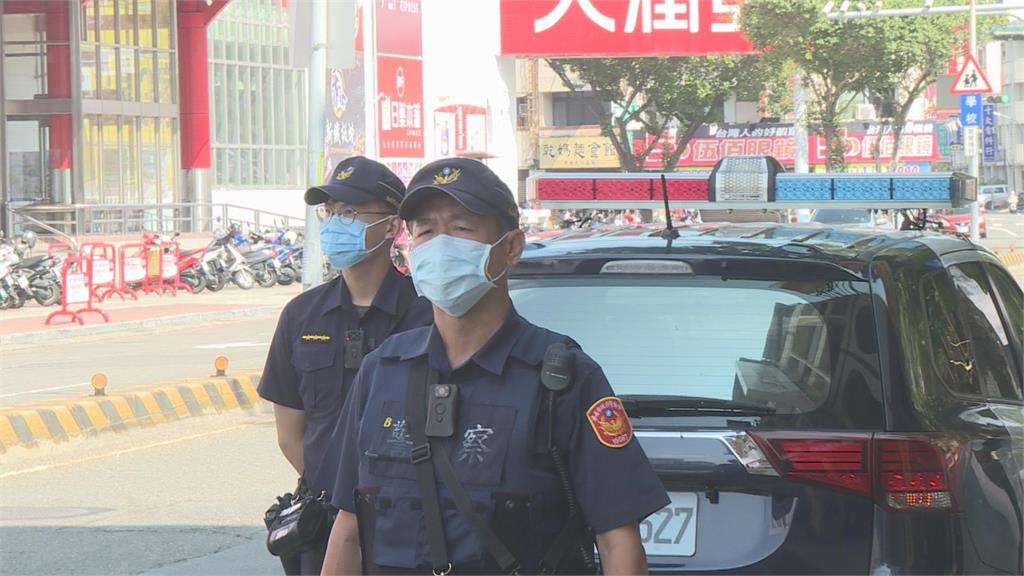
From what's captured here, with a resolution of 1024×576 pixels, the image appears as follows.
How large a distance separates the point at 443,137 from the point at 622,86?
1386cm

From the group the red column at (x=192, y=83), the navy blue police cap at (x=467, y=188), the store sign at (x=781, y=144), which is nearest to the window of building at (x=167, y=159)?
the red column at (x=192, y=83)

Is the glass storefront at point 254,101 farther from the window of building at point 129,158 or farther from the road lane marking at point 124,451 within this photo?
the road lane marking at point 124,451

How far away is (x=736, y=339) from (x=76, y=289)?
1872 centimetres

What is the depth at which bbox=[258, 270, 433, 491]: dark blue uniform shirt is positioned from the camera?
4277 mm

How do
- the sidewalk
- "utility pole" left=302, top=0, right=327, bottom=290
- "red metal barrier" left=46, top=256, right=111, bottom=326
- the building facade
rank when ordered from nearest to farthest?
"utility pole" left=302, top=0, right=327, bottom=290
the sidewalk
"red metal barrier" left=46, top=256, right=111, bottom=326
the building facade

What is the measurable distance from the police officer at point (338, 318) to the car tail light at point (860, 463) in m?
1.17

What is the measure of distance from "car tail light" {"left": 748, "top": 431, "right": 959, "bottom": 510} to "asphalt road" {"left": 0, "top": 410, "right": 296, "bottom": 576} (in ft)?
12.7

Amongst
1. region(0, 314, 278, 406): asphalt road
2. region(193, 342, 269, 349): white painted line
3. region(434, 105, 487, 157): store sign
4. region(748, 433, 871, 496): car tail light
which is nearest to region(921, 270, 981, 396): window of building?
region(748, 433, 871, 496): car tail light

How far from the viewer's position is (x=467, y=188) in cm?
287

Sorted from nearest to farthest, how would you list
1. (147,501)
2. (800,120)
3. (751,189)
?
(751,189), (147,501), (800,120)

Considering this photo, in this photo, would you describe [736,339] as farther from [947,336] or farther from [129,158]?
[129,158]

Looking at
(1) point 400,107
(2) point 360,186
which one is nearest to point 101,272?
(1) point 400,107

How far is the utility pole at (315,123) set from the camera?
54.5ft

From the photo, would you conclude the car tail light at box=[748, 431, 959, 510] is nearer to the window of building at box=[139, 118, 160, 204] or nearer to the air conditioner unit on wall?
the window of building at box=[139, 118, 160, 204]
